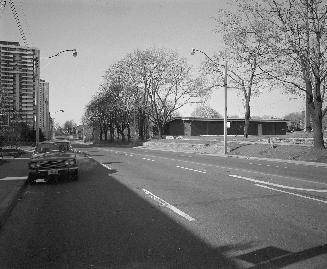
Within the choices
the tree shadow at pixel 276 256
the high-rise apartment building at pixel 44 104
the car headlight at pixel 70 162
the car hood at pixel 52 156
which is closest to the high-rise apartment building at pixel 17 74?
the car hood at pixel 52 156

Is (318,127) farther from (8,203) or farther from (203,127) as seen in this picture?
(203,127)

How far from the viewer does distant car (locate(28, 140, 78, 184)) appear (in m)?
14.2

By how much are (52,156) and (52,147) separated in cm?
101

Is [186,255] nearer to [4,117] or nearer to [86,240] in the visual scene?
[86,240]

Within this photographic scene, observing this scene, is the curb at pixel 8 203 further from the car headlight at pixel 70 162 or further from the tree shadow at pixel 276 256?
the tree shadow at pixel 276 256

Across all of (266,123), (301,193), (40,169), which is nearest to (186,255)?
(301,193)

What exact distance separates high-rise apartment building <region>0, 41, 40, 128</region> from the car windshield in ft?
51.4

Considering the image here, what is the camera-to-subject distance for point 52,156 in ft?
48.0

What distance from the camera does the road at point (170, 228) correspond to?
17.3ft

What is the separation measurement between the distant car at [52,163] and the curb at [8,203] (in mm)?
1609

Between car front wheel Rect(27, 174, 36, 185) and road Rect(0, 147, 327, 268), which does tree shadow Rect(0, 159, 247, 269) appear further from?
car front wheel Rect(27, 174, 36, 185)

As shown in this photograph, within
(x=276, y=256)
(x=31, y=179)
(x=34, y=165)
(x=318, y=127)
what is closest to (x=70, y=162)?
(x=34, y=165)

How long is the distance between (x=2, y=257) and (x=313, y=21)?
2533 cm

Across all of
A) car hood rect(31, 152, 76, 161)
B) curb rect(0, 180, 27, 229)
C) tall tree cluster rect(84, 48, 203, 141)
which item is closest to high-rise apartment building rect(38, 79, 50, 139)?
tall tree cluster rect(84, 48, 203, 141)
